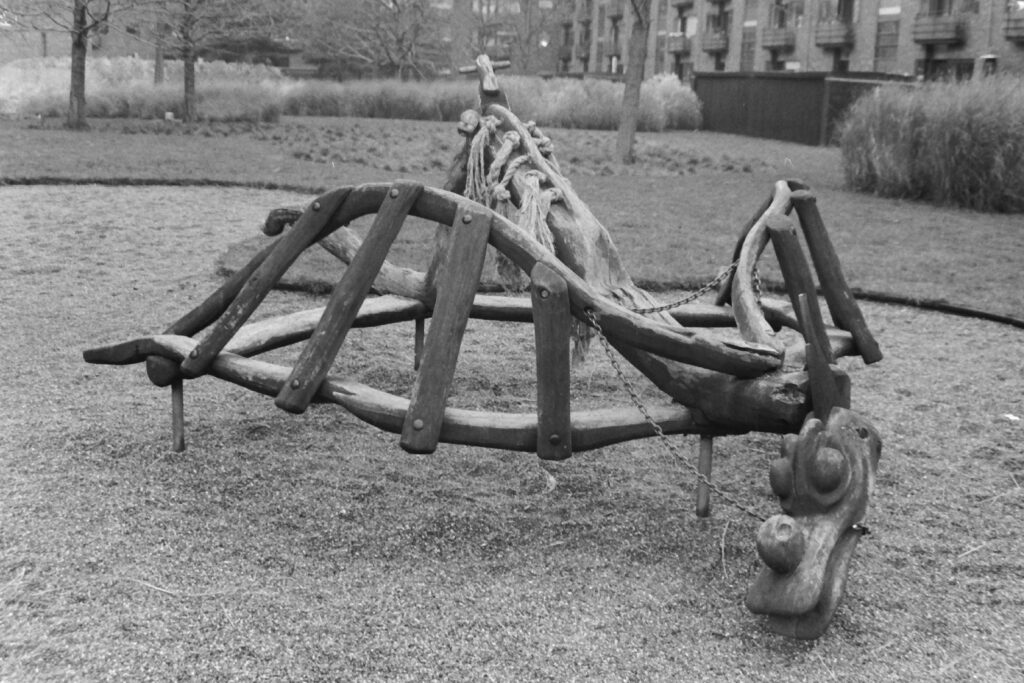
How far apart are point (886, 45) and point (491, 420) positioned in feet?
130

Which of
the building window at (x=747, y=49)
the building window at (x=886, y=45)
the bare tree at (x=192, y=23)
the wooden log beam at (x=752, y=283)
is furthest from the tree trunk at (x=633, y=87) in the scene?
the building window at (x=747, y=49)

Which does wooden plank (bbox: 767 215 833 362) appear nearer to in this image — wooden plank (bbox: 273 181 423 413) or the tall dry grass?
wooden plank (bbox: 273 181 423 413)

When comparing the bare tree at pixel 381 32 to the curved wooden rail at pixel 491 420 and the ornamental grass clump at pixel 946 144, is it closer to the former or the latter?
the ornamental grass clump at pixel 946 144

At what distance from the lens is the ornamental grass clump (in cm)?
1308

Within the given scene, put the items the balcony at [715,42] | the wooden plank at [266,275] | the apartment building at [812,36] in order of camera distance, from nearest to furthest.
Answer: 1. the wooden plank at [266,275]
2. the apartment building at [812,36]
3. the balcony at [715,42]

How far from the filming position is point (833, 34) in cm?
4247

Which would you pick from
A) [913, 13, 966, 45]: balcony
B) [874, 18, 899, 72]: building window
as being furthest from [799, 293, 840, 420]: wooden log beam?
[874, 18, 899, 72]: building window

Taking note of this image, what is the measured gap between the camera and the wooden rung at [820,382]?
11.7 ft

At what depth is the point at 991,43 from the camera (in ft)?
113

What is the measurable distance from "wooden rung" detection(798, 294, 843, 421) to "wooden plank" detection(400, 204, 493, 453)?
1.06m

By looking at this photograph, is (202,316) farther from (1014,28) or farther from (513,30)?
(513,30)

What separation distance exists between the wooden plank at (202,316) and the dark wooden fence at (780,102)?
19.9 meters

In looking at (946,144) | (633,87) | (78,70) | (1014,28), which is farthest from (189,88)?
(1014,28)

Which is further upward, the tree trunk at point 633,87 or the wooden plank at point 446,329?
the tree trunk at point 633,87
